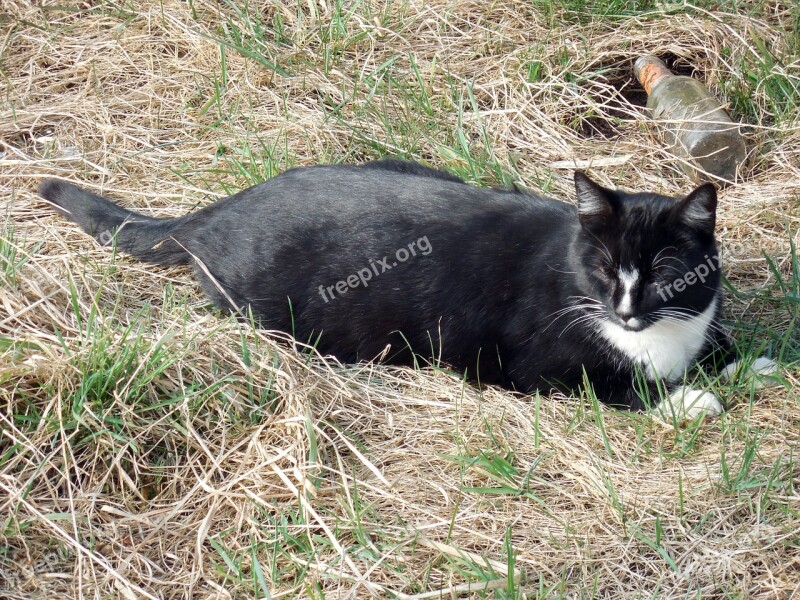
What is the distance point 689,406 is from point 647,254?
468 millimetres

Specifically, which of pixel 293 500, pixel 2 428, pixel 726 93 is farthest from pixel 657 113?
pixel 2 428

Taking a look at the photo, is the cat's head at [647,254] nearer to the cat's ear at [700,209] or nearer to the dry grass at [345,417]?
the cat's ear at [700,209]

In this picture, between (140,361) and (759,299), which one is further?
(759,299)

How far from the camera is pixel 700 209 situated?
272cm

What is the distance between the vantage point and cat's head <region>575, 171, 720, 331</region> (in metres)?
2.80

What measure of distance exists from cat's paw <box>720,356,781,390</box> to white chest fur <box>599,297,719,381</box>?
138 mm

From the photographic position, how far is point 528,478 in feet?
8.57

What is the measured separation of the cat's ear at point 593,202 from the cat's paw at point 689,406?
58cm

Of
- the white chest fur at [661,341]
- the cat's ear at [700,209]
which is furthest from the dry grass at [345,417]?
the cat's ear at [700,209]

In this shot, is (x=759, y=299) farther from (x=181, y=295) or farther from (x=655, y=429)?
(x=181, y=295)

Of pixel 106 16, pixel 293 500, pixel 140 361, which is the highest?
pixel 106 16

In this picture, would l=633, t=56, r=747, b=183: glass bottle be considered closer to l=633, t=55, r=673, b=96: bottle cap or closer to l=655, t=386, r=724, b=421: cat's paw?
l=633, t=55, r=673, b=96: bottle cap

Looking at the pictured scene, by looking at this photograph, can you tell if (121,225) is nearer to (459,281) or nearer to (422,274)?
(422,274)

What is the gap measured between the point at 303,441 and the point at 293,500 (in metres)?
0.17
